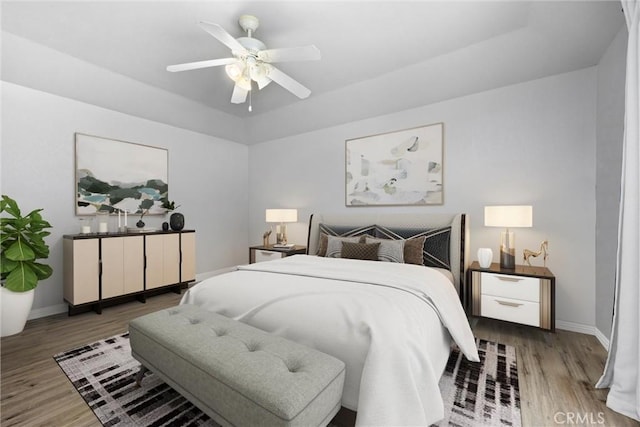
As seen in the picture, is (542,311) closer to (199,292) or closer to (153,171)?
(199,292)

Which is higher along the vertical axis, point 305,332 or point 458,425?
point 305,332

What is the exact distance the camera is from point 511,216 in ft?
8.63

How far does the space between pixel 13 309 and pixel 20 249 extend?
0.53 meters

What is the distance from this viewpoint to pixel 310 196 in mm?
4574

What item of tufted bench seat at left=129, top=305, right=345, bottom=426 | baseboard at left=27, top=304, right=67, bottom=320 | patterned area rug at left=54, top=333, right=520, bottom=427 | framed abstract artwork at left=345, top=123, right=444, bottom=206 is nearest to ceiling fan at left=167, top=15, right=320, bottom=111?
framed abstract artwork at left=345, top=123, right=444, bottom=206

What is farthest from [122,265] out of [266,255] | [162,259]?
[266,255]

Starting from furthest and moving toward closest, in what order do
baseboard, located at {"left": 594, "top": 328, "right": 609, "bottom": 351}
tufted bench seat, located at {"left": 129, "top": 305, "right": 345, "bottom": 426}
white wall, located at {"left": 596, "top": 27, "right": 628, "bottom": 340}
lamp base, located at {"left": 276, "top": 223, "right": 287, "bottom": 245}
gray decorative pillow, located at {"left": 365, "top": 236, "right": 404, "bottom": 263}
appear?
lamp base, located at {"left": 276, "top": 223, "right": 287, "bottom": 245} < gray decorative pillow, located at {"left": 365, "top": 236, "right": 404, "bottom": 263} < baseboard, located at {"left": 594, "top": 328, "right": 609, "bottom": 351} < white wall, located at {"left": 596, "top": 27, "right": 628, "bottom": 340} < tufted bench seat, located at {"left": 129, "top": 305, "right": 345, "bottom": 426}

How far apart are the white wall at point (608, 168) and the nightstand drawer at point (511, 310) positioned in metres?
0.53

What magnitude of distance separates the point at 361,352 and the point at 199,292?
4.53 feet

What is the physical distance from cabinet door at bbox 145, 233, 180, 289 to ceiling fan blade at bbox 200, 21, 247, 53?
2.74m

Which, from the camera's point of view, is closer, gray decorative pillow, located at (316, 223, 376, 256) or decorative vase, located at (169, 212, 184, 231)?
gray decorative pillow, located at (316, 223, 376, 256)

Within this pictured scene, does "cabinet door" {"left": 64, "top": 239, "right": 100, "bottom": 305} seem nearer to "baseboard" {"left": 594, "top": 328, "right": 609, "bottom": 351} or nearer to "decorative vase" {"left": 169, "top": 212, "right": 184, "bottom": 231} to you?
"decorative vase" {"left": 169, "top": 212, "right": 184, "bottom": 231}

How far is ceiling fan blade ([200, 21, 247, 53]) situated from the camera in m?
1.84

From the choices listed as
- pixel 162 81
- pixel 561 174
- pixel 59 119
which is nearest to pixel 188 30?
pixel 162 81
